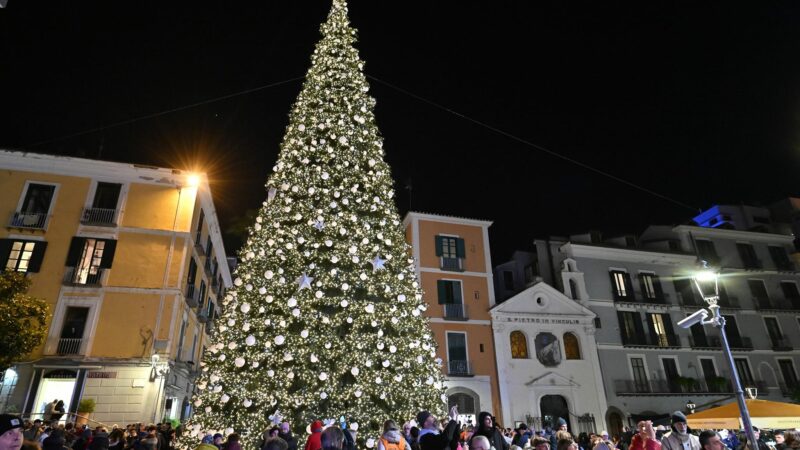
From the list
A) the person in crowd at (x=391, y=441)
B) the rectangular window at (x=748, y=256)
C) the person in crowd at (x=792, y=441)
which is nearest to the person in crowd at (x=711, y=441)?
the person in crowd at (x=792, y=441)

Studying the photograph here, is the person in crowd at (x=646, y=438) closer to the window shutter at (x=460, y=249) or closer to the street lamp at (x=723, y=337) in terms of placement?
the street lamp at (x=723, y=337)

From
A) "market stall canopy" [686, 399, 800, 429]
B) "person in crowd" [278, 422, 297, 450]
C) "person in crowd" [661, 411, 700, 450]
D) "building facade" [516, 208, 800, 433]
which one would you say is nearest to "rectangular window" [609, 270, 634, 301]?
"building facade" [516, 208, 800, 433]

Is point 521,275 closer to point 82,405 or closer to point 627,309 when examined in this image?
point 627,309

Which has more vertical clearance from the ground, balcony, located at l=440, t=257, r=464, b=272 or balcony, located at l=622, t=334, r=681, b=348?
balcony, located at l=440, t=257, r=464, b=272

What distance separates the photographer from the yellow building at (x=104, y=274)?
16.2 metres

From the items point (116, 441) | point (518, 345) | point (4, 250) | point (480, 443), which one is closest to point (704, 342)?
point (518, 345)

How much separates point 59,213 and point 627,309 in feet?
94.5

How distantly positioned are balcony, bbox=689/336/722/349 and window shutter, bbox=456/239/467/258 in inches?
560

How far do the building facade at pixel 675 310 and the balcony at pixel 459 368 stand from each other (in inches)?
298

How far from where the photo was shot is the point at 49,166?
19203mm

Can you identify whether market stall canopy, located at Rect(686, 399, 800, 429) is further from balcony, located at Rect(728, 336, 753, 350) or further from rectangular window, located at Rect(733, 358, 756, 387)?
balcony, located at Rect(728, 336, 753, 350)

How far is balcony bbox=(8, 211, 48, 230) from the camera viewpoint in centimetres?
1808

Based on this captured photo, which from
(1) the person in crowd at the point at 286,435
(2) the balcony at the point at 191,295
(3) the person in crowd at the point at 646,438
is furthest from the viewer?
(2) the balcony at the point at 191,295

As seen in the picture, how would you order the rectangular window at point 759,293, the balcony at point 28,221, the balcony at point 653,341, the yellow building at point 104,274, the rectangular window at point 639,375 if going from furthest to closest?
the rectangular window at point 759,293 < the balcony at point 653,341 < the rectangular window at point 639,375 < the balcony at point 28,221 < the yellow building at point 104,274
